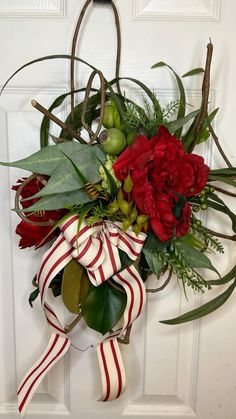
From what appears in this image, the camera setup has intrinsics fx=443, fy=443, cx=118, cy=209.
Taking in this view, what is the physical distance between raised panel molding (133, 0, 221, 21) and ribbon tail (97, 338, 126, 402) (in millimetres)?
541

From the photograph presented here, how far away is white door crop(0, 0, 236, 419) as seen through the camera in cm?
74

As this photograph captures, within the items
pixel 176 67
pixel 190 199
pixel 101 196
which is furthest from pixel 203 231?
pixel 176 67

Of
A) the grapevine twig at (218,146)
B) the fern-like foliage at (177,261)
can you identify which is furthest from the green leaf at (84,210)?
the grapevine twig at (218,146)

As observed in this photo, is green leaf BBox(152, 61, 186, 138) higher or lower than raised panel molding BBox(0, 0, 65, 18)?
lower

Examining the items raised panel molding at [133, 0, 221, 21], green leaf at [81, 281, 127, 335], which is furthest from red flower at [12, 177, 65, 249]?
raised panel molding at [133, 0, 221, 21]

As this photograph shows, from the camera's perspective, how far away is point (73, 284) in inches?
26.3

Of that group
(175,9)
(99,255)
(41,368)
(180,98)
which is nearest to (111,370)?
(41,368)

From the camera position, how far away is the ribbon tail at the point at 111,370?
28.4 inches

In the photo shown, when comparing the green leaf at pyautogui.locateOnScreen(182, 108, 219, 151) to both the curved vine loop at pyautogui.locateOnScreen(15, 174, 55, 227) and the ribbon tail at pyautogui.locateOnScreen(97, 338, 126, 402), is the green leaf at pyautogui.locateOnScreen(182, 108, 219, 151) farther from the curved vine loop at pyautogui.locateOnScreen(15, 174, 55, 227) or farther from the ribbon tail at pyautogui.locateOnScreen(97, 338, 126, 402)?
the ribbon tail at pyautogui.locateOnScreen(97, 338, 126, 402)

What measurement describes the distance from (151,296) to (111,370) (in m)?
0.17

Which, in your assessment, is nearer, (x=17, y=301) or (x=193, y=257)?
(x=193, y=257)

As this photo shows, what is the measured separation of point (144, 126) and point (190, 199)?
0.43 ft

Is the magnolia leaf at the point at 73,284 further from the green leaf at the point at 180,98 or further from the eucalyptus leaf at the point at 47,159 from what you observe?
the green leaf at the point at 180,98

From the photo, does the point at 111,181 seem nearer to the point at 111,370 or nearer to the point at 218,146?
the point at 218,146
